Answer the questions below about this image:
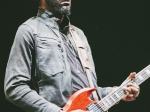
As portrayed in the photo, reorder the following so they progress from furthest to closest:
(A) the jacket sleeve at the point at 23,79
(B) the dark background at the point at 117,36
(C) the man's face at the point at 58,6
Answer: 1. (B) the dark background at the point at 117,36
2. (C) the man's face at the point at 58,6
3. (A) the jacket sleeve at the point at 23,79

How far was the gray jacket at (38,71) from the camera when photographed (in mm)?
1540

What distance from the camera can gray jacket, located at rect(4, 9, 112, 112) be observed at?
1540 mm

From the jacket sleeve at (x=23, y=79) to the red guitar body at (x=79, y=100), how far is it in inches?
3.8

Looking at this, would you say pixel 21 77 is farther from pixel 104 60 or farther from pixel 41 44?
pixel 104 60

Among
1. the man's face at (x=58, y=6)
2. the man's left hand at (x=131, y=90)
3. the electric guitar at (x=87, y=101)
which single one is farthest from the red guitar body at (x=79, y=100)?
the man's face at (x=58, y=6)

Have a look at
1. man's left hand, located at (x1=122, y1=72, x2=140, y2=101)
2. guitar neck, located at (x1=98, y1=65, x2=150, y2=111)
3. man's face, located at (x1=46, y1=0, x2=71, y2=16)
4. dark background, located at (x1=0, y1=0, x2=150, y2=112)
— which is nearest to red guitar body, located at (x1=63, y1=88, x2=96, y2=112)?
guitar neck, located at (x1=98, y1=65, x2=150, y2=111)

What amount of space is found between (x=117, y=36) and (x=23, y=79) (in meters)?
1.59

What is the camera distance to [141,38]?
2.99m

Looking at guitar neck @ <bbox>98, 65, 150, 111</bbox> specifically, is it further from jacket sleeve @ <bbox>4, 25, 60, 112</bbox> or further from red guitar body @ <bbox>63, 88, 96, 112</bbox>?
jacket sleeve @ <bbox>4, 25, 60, 112</bbox>

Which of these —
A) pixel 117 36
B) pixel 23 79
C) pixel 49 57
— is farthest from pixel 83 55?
pixel 117 36

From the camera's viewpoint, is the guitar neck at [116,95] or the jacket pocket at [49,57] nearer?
the jacket pocket at [49,57]

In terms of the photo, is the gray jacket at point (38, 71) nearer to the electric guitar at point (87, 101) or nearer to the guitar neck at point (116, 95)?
the electric guitar at point (87, 101)

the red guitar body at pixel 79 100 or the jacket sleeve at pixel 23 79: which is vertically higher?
the jacket sleeve at pixel 23 79

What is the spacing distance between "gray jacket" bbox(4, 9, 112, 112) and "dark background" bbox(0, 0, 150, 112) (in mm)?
1225
